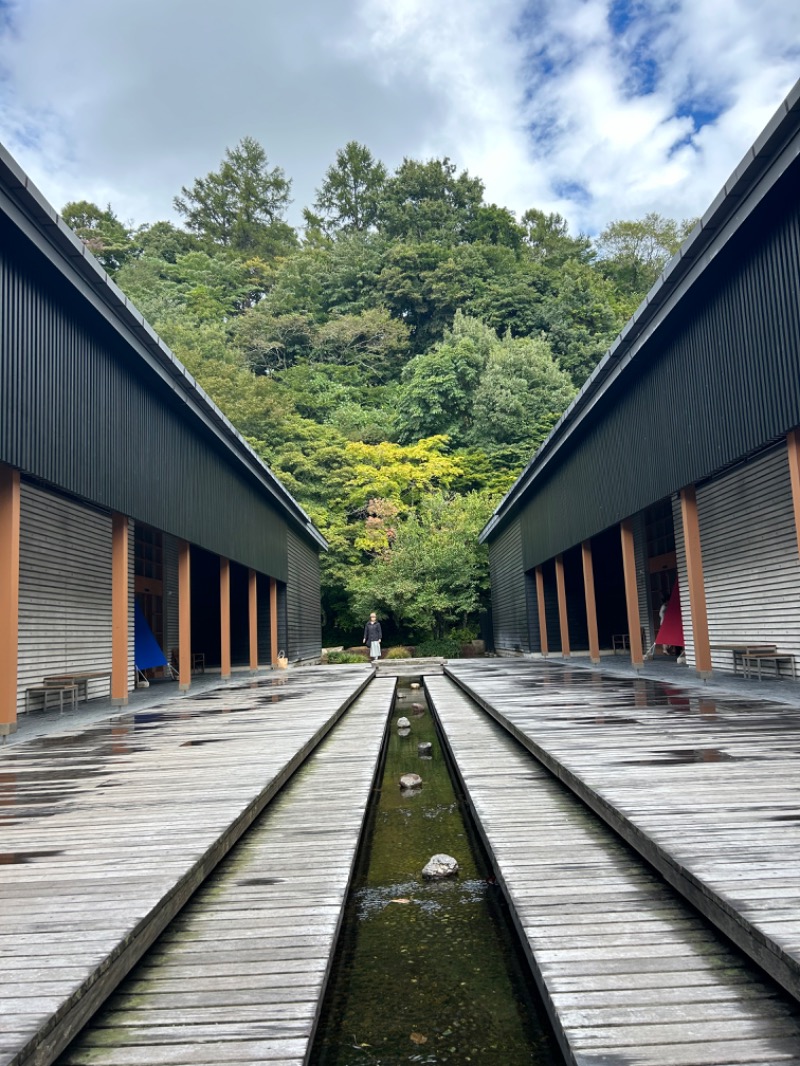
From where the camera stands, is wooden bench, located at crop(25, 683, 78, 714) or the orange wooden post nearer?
wooden bench, located at crop(25, 683, 78, 714)

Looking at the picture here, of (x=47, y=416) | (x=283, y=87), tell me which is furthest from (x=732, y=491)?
(x=283, y=87)

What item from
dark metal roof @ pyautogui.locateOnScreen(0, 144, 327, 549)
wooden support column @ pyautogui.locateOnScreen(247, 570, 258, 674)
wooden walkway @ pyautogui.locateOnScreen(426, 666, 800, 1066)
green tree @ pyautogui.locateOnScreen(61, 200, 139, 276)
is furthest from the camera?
green tree @ pyautogui.locateOnScreen(61, 200, 139, 276)

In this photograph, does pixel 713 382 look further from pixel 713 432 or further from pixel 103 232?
pixel 103 232

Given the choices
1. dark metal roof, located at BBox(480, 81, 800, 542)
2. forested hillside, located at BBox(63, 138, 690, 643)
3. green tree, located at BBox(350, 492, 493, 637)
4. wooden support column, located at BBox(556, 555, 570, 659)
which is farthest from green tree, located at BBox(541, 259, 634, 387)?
dark metal roof, located at BBox(480, 81, 800, 542)

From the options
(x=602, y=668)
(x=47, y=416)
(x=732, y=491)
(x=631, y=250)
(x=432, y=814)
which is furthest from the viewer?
(x=631, y=250)

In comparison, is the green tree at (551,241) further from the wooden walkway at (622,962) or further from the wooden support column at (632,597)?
the wooden walkway at (622,962)

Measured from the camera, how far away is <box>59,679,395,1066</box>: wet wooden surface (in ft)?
6.02

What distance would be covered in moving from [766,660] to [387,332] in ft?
101

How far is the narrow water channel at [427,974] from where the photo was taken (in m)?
2.23

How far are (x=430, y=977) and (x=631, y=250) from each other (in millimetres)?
47622

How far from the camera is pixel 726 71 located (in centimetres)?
4431

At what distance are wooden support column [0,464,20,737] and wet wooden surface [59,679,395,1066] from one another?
3.49 metres

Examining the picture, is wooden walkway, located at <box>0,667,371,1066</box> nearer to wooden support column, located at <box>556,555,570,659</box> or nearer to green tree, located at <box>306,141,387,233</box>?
wooden support column, located at <box>556,555,570,659</box>

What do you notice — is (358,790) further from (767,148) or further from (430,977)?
(767,148)
